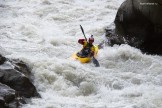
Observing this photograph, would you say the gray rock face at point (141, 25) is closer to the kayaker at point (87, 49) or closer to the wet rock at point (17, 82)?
the kayaker at point (87, 49)

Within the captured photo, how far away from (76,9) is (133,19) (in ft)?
19.1

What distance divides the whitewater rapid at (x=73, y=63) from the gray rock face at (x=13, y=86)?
0.81ft

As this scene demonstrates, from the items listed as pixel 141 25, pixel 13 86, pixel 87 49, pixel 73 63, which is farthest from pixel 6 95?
pixel 141 25

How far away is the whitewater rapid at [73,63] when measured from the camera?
775cm

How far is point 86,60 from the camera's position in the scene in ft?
33.1

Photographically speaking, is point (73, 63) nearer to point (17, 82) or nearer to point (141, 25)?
point (17, 82)

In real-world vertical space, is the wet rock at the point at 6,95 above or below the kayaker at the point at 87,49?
above

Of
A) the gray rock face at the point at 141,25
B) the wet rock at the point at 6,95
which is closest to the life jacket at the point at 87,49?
the gray rock face at the point at 141,25

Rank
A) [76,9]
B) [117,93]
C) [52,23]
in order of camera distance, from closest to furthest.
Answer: [117,93] → [52,23] → [76,9]

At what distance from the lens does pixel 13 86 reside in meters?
7.36

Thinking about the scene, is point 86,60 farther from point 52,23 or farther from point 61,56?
point 52,23

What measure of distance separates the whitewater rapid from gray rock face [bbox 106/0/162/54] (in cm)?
37

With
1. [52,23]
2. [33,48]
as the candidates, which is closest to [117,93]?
[33,48]

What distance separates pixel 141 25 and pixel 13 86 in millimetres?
5182
